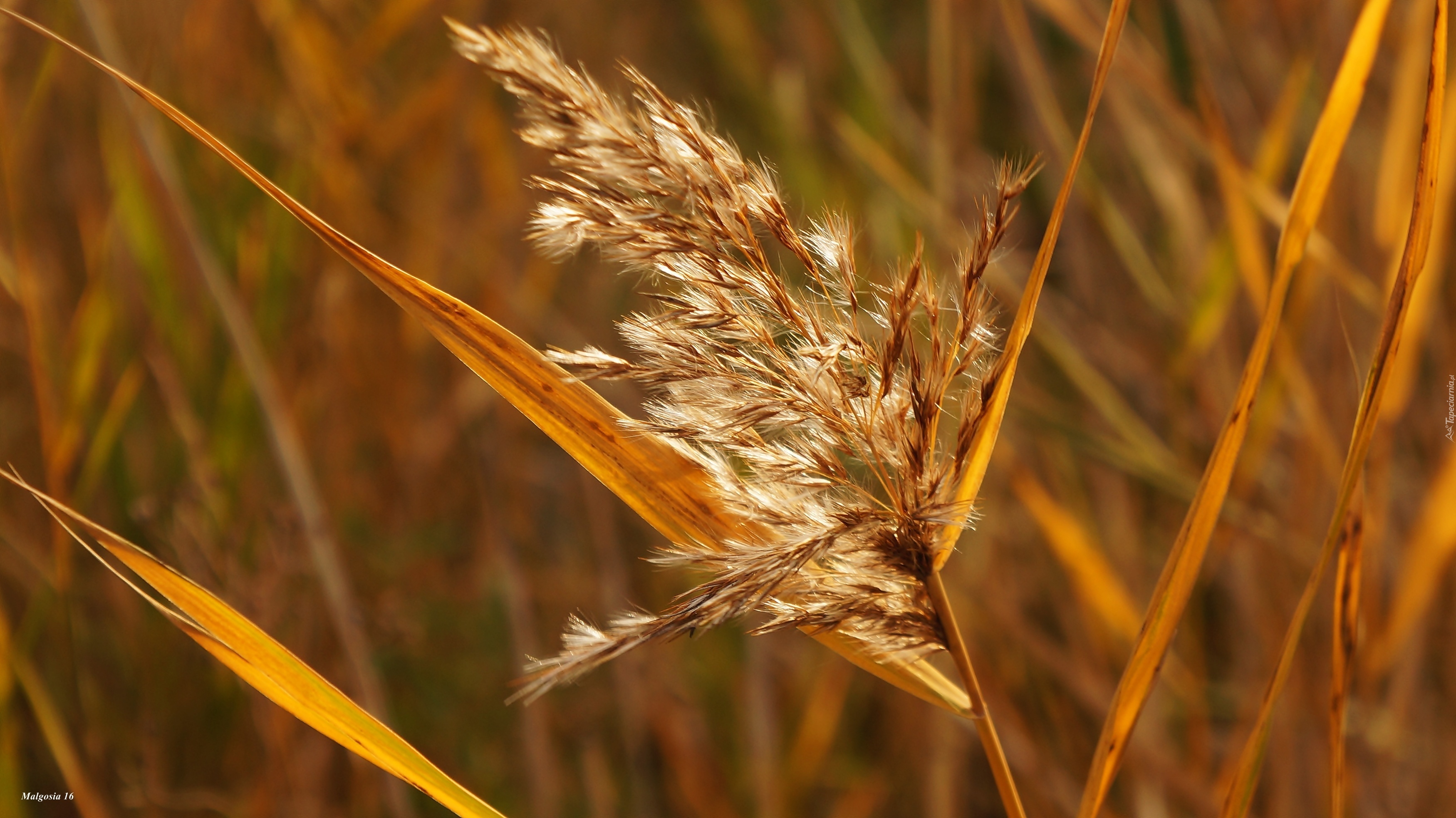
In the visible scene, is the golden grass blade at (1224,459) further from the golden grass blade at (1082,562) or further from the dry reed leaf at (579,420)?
the golden grass blade at (1082,562)

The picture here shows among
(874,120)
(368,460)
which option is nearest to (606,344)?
(368,460)
